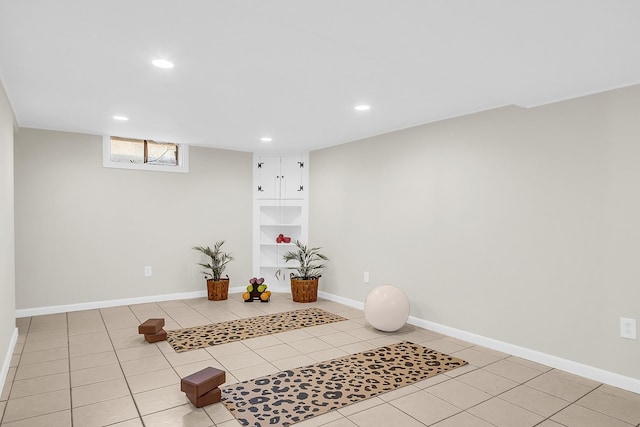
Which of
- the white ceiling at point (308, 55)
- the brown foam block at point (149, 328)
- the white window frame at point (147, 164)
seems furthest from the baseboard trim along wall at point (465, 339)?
the white ceiling at point (308, 55)

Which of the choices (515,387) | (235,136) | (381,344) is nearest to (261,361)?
(381,344)

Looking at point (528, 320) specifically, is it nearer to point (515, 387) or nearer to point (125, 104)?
point (515, 387)

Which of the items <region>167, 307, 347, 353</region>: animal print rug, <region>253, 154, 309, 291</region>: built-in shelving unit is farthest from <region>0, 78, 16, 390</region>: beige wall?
<region>253, 154, 309, 291</region>: built-in shelving unit

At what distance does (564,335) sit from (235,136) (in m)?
4.15

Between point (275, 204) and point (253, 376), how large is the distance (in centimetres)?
364

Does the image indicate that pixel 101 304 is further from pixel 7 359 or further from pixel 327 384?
pixel 327 384

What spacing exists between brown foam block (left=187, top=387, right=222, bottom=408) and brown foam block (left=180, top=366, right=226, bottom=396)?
2 cm

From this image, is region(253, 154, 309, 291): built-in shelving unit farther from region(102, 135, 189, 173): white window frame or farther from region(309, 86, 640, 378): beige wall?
region(309, 86, 640, 378): beige wall

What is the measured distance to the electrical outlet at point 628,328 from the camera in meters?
2.85

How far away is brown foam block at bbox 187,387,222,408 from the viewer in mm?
2568

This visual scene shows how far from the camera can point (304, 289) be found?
18.2 ft

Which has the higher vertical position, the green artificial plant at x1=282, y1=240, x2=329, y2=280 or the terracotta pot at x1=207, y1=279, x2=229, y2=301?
the green artificial plant at x1=282, y1=240, x2=329, y2=280

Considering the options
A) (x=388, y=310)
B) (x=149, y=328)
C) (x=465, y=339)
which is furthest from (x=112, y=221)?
(x=465, y=339)

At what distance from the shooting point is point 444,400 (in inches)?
107
